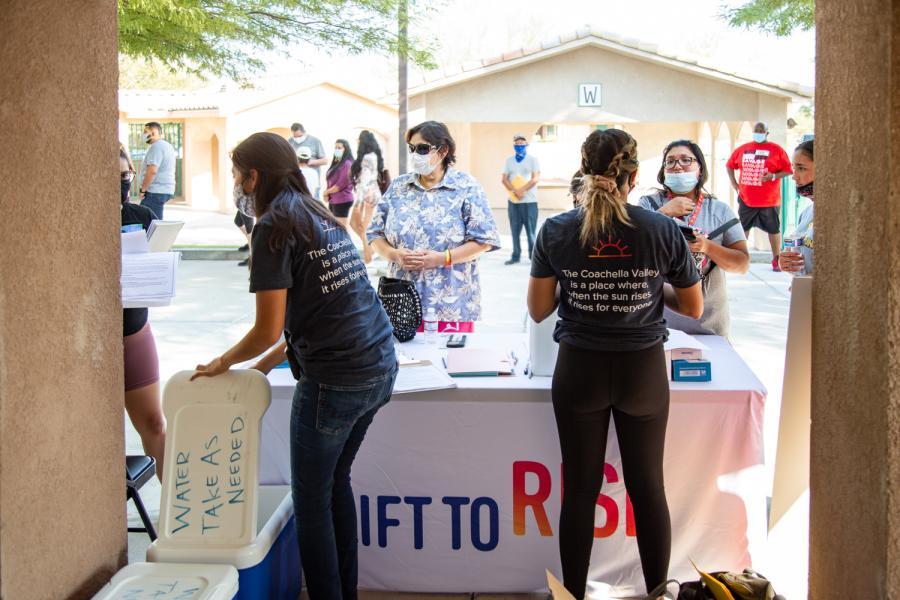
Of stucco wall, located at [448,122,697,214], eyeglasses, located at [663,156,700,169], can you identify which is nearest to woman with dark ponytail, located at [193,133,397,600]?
eyeglasses, located at [663,156,700,169]

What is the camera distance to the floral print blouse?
4527 mm

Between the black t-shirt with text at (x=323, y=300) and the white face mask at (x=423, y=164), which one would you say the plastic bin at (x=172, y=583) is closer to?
the black t-shirt with text at (x=323, y=300)

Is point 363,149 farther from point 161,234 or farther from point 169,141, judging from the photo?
point 169,141

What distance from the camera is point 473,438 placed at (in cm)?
343

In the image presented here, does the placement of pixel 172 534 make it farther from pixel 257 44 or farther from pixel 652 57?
pixel 652 57

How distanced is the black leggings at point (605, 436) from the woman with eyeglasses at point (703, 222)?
1090 millimetres

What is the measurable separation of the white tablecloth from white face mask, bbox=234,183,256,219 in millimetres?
829

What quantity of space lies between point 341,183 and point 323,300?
32.8 ft

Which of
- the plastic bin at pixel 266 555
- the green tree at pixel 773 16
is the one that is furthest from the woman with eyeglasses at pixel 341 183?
the plastic bin at pixel 266 555

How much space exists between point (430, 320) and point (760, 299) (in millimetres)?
6820

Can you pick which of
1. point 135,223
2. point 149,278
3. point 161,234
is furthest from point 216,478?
point 135,223

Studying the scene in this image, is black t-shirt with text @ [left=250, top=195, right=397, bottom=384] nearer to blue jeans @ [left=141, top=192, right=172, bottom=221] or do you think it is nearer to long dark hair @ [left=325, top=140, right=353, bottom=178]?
blue jeans @ [left=141, top=192, right=172, bottom=221]

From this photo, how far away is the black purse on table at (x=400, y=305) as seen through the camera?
13.3ft

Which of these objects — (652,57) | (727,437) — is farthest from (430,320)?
(652,57)
